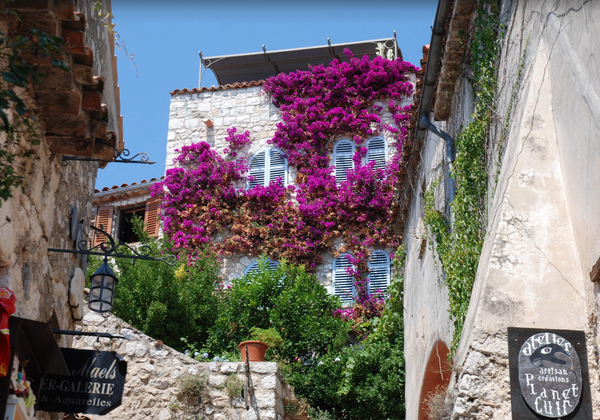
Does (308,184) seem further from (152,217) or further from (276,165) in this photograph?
(152,217)

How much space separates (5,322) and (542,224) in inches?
133

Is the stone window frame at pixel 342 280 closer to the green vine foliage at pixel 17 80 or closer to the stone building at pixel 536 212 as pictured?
the stone building at pixel 536 212

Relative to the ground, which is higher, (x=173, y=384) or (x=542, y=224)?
(x=542, y=224)

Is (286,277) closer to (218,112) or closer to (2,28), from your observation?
(218,112)

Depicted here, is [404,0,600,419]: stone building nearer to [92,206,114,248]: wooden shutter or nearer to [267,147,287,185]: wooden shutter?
[267,147,287,185]: wooden shutter

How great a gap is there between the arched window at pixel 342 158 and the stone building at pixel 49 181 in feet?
33.7

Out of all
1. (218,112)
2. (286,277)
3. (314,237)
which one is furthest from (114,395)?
(218,112)

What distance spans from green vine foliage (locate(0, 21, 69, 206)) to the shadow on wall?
4623 millimetres

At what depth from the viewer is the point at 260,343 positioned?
1071cm

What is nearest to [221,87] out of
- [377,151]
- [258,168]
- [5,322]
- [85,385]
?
[258,168]

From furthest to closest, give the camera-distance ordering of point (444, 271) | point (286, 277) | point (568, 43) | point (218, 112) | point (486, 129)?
1. point (218, 112)
2. point (286, 277)
3. point (444, 271)
4. point (486, 129)
5. point (568, 43)

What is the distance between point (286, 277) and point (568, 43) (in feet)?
33.4

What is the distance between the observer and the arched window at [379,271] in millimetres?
15195

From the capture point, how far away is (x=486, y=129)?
6070mm
